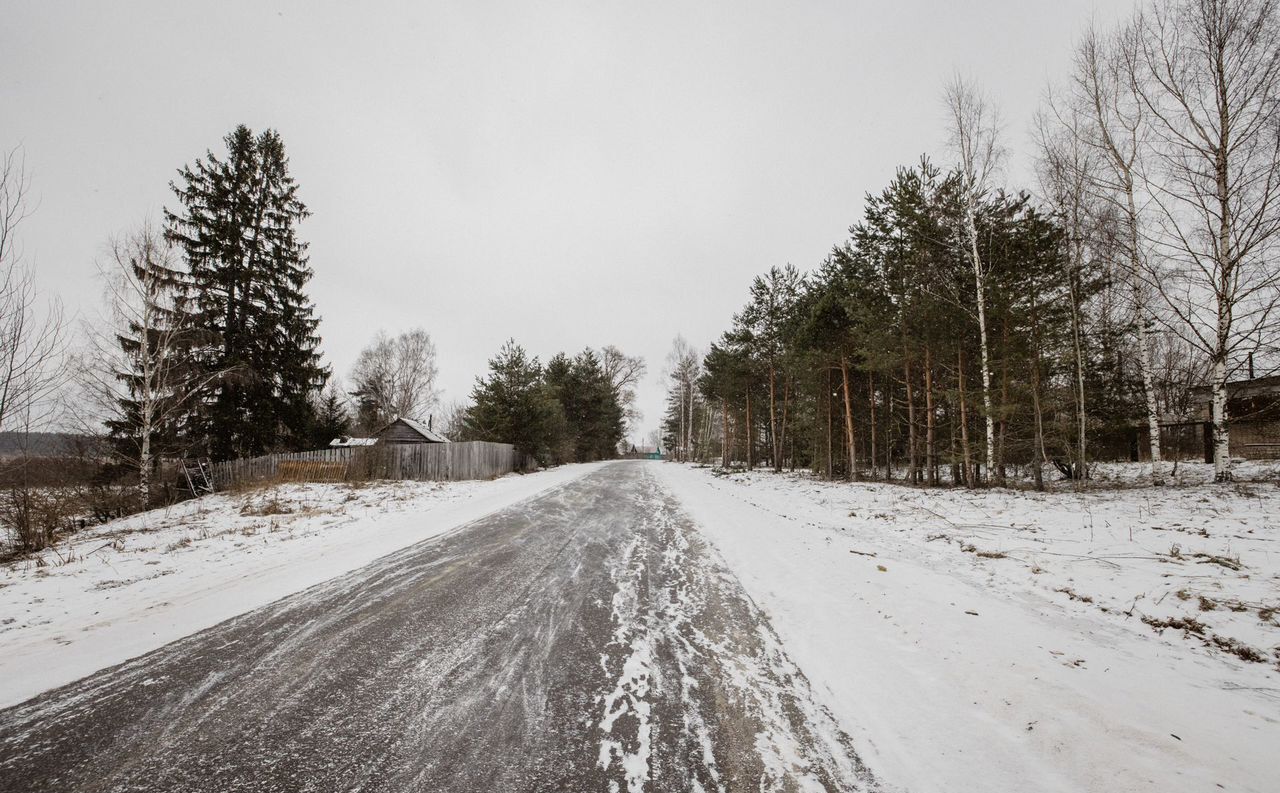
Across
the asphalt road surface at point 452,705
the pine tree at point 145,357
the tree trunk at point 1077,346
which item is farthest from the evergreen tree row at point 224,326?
the tree trunk at point 1077,346

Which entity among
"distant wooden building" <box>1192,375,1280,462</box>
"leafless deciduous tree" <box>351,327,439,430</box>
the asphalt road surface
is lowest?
the asphalt road surface

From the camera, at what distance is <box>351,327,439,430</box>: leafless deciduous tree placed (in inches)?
1330

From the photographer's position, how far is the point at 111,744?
199 centimetres

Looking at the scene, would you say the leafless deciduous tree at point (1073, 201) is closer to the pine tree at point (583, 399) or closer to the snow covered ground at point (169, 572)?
the snow covered ground at point (169, 572)

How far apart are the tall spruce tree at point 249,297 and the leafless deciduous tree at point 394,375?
16.1 metres

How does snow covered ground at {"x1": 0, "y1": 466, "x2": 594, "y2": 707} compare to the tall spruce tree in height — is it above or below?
below

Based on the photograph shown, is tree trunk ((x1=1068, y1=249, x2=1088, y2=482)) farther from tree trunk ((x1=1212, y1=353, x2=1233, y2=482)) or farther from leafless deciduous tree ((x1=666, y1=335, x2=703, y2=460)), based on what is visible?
leafless deciduous tree ((x1=666, y1=335, x2=703, y2=460))

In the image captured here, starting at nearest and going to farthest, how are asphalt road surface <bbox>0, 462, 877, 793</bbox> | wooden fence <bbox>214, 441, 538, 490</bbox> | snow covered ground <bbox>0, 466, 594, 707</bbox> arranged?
asphalt road surface <bbox>0, 462, 877, 793</bbox>, snow covered ground <bbox>0, 466, 594, 707</bbox>, wooden fence <bbox>214, 441, 538, 490</bbox>

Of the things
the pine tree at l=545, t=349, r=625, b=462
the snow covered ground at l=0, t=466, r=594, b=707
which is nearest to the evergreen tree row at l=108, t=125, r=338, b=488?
the snow covered ground at l=0, t=466, r=594, b=707

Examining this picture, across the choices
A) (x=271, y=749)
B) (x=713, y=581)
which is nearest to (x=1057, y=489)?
(x=713, y=581)

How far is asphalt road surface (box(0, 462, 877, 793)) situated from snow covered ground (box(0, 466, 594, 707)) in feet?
1.61

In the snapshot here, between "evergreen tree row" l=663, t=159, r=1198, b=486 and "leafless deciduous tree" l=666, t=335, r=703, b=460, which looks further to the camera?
"leafless deciduous tree" l=666, t=335, r=703, b=460

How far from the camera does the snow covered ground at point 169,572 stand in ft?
10.1

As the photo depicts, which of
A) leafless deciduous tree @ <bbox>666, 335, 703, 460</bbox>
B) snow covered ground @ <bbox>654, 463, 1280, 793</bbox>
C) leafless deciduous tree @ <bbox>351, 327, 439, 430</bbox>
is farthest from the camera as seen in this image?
leafless deciduous tree @ <bbox>666, 335, 703, 460</bbox>
